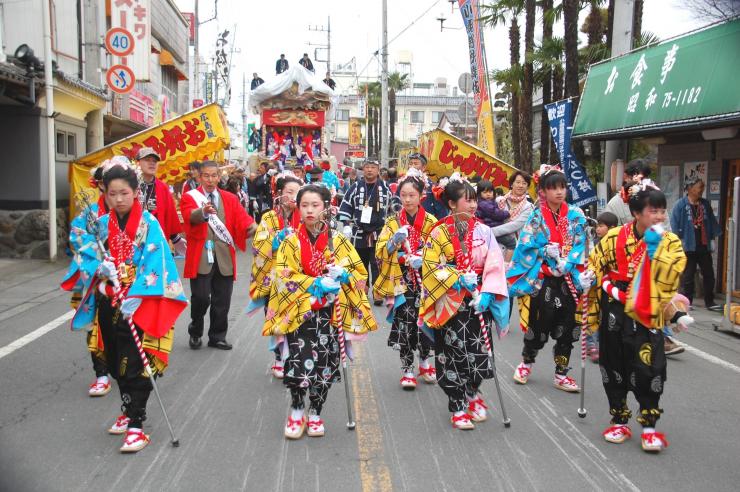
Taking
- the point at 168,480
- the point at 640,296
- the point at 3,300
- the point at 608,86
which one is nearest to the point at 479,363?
the point at 640,296

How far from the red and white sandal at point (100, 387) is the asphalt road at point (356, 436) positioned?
8cm

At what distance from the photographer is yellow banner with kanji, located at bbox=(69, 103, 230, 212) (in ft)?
42.5

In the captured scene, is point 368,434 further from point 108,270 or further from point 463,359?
point 108,270

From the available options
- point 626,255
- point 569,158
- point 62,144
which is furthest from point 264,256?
point 62,144

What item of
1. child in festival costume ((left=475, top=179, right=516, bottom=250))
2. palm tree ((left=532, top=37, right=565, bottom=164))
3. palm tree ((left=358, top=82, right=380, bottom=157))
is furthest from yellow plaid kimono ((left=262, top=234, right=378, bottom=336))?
palm tree ((left=358, top=82, right=380, bottom=157))

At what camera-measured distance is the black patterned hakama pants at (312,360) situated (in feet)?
15.6

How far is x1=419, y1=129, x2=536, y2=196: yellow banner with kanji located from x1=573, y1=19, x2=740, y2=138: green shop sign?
1776 mm

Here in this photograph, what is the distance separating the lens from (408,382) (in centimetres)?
605

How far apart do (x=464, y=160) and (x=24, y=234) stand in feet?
27.5

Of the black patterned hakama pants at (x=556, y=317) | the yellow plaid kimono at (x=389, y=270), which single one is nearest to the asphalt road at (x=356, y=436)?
the black patterned hakama pants at (x=556, y=317)

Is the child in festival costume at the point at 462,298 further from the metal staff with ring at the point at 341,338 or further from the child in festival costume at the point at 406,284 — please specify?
the child in festival costume at the point at 406,284

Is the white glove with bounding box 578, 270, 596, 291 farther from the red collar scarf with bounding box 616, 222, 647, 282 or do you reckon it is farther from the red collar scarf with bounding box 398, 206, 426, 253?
the red collar scarf with bounding box 398, 206, 426, 253

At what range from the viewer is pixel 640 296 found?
4.51m

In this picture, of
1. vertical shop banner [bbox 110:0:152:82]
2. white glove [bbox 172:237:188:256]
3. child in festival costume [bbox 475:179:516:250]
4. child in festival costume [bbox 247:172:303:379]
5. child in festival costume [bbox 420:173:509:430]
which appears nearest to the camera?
child in festival costume [bbox 420:173:509:430]
